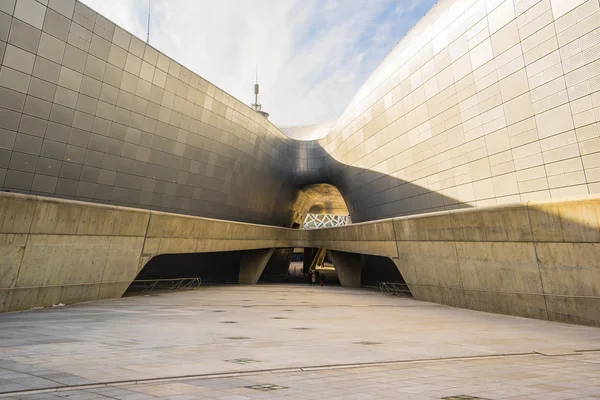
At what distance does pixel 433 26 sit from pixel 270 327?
21.2m

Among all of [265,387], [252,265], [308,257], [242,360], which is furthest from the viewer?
[308,257]

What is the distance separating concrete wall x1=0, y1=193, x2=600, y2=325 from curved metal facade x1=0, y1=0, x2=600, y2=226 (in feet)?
17.9

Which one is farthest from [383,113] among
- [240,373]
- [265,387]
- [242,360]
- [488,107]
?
[265,387]

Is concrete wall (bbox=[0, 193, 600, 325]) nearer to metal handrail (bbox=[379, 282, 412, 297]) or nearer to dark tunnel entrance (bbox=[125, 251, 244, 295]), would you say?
metal handrail (bbox=[379, 282, 412, 297])

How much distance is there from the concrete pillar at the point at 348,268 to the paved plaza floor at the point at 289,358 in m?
21.7

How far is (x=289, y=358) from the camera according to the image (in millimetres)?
5605

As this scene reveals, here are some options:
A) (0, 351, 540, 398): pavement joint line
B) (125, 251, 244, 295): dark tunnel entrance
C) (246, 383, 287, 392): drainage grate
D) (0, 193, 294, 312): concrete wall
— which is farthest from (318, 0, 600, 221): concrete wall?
(0, 193, 294, 312): concrete wall

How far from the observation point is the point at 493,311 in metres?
12.3

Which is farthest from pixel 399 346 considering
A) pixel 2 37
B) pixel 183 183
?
pixel 183 183

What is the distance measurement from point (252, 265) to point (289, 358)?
28.2 meters

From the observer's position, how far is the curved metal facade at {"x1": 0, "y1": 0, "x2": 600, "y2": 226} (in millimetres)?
14844

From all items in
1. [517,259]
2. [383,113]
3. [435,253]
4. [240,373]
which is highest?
[383,113]

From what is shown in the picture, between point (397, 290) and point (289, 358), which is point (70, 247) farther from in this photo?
point (397, 290)

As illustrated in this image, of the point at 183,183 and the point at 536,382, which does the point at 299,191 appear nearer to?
the point at 183,183
